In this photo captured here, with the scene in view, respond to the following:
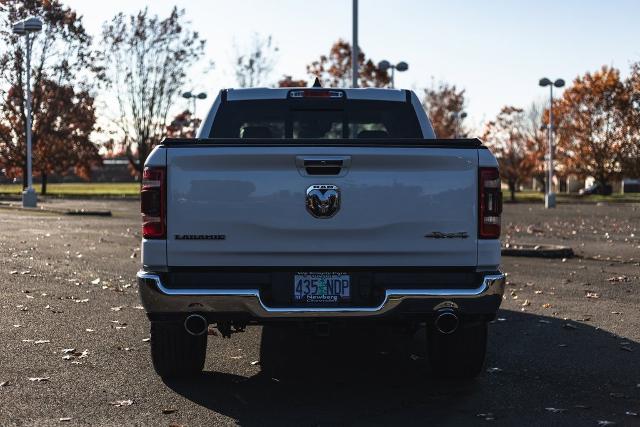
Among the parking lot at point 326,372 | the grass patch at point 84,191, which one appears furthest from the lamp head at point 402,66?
the grass patch at point 84,191

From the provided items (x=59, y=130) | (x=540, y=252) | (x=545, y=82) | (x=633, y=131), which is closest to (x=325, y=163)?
(x=540, y=252)

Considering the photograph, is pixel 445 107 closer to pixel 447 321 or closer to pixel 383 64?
pixel 383 64

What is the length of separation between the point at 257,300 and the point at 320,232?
0.55 meters

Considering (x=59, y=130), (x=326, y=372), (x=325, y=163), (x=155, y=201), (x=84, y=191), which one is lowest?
(x=326, y=372)

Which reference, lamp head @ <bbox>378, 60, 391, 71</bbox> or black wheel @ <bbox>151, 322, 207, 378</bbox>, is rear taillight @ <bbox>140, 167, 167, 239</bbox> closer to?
black wheel @ <bbox>151, 322, 207, 378</bbox>

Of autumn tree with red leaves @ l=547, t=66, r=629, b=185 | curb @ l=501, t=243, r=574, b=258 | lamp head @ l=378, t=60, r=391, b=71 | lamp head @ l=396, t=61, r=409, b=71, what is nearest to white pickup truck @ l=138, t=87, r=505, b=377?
curb @ l=501, t=243, r=574, b=258

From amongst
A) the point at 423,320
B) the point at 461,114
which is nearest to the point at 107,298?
the point at 423,320

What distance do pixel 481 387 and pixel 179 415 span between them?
6.80 feet

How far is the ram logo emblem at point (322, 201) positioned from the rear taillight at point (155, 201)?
0.86m

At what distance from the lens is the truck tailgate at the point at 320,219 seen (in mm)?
5395

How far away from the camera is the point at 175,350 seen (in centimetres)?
612

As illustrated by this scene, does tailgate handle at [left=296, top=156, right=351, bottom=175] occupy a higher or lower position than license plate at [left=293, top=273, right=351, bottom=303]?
higher

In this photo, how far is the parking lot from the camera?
5.39 metres

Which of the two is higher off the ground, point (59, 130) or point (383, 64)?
point (383, 64)
